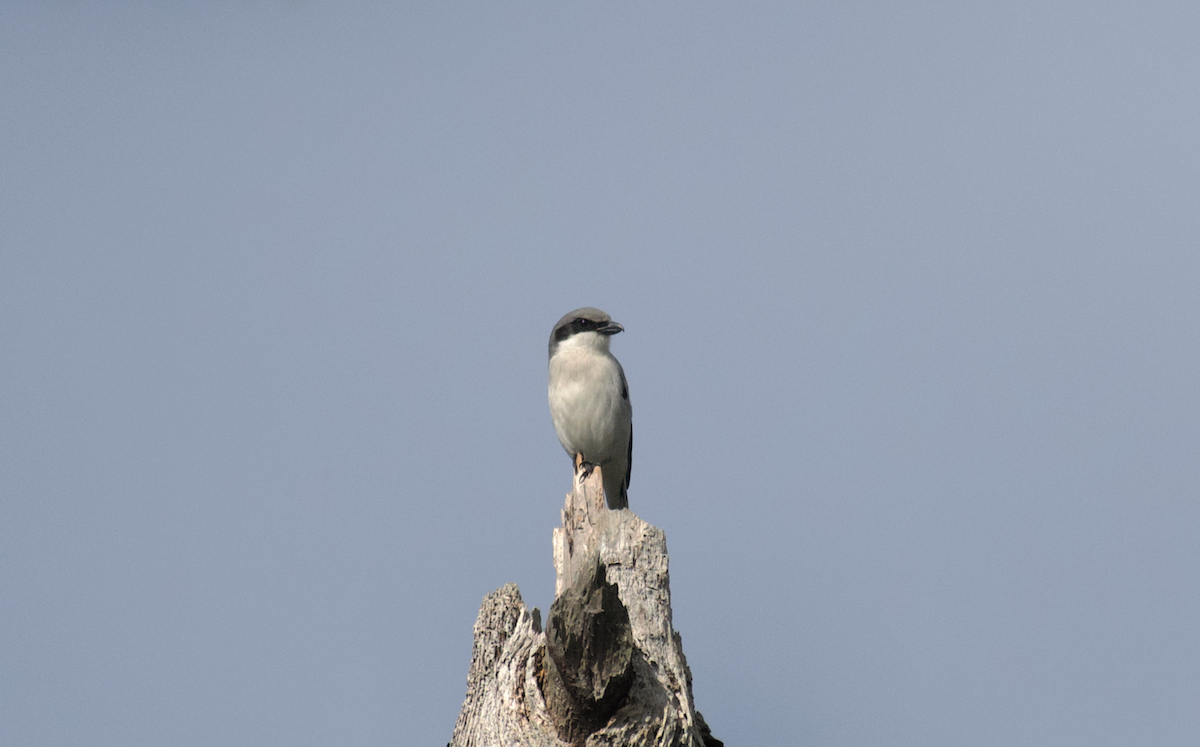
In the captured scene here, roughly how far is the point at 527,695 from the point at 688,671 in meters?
1.49

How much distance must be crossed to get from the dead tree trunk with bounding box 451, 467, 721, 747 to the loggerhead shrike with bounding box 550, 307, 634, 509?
4.00 meters

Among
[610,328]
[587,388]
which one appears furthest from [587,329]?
[587,388]

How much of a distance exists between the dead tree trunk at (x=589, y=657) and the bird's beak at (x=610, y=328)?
418cm

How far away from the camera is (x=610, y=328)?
→ 12398 millimetres

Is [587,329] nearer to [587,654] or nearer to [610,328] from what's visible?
[610,328]

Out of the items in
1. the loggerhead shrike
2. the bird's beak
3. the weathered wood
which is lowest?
the weathered wood

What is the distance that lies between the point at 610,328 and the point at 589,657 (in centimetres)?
670

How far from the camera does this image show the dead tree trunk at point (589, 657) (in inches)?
237

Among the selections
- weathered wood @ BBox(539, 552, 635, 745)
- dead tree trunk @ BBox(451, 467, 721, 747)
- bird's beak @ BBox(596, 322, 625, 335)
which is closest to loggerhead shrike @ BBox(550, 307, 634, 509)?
bird's beak @ BBox(596, 322, 625, 335)

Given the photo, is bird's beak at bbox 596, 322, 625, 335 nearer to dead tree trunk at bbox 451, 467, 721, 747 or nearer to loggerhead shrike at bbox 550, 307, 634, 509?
loggerhead shrike at bbox 550, 307, 634, 509

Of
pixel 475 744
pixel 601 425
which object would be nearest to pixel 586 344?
pixel 601 425

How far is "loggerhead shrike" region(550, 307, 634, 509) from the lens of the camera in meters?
12.4

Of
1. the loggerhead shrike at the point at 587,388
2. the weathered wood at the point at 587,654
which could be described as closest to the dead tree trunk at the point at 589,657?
the weathered wood at the point at 587,654

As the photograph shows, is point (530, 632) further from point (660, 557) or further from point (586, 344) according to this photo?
point (586, 344)
